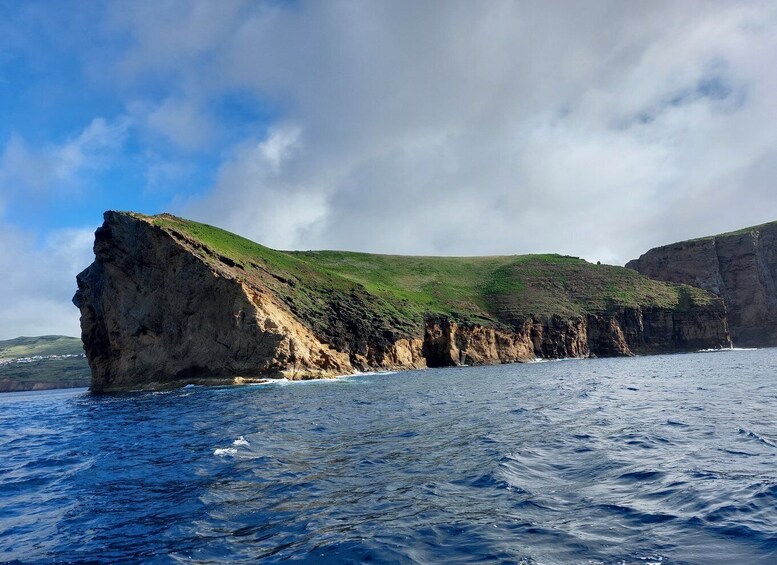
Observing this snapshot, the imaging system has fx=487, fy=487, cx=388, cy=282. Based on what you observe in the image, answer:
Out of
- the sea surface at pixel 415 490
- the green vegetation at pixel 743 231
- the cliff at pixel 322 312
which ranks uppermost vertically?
the green vegetation at pixel 743 231

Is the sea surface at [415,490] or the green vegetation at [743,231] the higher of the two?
the green vegetation at [743,231]

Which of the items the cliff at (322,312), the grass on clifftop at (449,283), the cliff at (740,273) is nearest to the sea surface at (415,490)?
the cliff at (322,312)

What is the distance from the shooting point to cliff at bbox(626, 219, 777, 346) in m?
158

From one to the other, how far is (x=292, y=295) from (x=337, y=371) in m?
16.7

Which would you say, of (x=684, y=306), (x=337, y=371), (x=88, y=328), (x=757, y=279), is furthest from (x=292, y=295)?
(x=757, y=279)

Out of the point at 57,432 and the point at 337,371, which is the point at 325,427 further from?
the point at 337,371

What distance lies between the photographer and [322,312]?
296ft

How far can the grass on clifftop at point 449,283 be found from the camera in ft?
299

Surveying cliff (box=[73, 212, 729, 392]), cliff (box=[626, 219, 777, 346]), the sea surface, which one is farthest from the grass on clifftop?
the sea surface

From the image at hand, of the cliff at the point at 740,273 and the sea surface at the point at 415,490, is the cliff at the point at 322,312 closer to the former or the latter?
the cliff at the point at 740,273

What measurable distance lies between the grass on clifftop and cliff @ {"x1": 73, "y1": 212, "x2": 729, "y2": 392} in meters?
0.51

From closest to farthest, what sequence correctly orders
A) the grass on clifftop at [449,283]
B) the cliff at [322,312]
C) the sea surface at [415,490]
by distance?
the sea surface at [415,490] < the cliff at [322,312] < the grass on clifftop at [449,283]

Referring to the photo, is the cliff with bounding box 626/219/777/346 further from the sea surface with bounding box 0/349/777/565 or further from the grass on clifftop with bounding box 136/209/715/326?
the sea surface with bounding box 0/349/777/565

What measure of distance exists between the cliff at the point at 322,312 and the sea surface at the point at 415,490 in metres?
44.1
